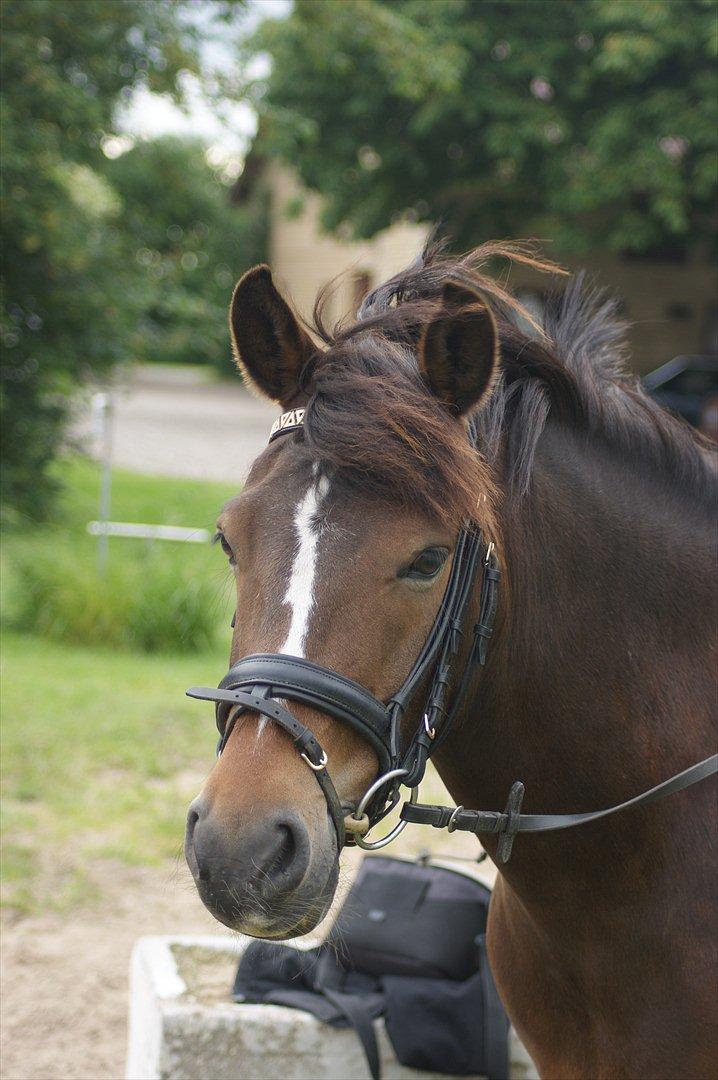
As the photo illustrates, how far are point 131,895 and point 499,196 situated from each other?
1351 cm

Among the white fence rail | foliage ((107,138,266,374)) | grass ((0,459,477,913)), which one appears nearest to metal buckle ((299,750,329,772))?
grass ((0,459,477,913))

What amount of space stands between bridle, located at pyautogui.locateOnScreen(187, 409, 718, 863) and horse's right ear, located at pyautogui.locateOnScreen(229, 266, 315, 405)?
13 centimetres

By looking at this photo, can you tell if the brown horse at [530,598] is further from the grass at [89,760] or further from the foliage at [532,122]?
the foliage at [532,122]

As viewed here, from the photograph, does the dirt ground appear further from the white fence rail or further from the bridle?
the white fence rail

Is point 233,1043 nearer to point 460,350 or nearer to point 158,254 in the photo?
point 460,350

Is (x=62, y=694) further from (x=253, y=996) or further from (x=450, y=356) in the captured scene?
(x=450, y=356)

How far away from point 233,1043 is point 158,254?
314 inches

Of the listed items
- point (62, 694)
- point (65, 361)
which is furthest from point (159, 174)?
point (62, 694)

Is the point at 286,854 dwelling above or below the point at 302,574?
below

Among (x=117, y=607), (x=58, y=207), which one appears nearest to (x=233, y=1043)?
(x=117, y=607)

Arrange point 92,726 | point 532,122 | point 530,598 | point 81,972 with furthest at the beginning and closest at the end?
point 532,122 < point 92,726 < point 81,972 < point 530,598

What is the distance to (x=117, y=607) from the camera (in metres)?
8.04

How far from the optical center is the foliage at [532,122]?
40.1ft

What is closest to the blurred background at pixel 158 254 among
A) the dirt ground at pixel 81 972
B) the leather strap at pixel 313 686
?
the dirt ground at pixel 81 972
